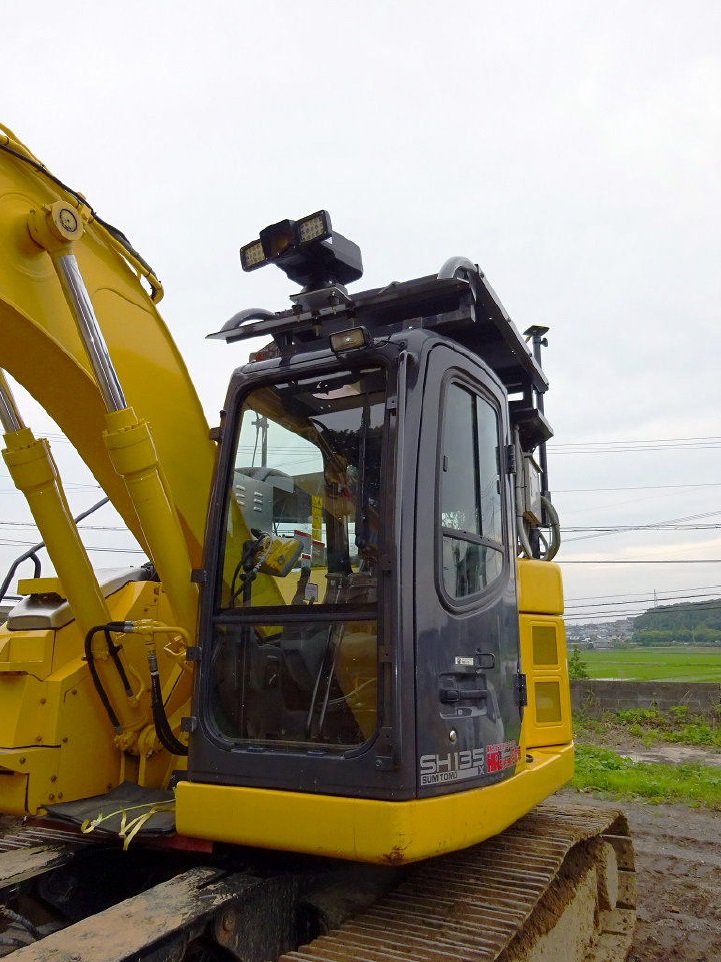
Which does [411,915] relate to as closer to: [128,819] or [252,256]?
[128,819]

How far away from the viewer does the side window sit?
304 cm

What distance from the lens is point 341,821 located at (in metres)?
2.57

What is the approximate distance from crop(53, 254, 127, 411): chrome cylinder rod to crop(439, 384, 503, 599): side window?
51.2 inches

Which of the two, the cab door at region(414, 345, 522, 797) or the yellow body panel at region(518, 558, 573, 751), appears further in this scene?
the yellow body panel at region(518, 558, 573, 751)

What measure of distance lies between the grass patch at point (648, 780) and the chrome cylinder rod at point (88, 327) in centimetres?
762

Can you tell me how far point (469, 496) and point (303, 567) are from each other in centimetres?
71

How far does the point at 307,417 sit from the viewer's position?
3244 mm

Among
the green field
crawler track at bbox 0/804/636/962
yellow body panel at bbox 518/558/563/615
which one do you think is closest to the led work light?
yellow body panel at bbox 518/558/563/615

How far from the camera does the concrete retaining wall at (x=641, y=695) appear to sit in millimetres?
13133

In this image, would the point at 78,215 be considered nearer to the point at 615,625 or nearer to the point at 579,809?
the point at 579,809

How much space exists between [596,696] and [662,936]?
942 cm

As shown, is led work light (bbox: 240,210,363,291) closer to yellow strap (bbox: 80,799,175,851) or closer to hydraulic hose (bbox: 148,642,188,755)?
hydraulic hose (bbox: 148,642,188,755)

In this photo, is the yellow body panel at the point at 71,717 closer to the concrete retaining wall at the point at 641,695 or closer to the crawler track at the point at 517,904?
the crawler track at the point at 517,904

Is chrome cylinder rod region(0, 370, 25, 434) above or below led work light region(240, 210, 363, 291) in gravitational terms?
below
